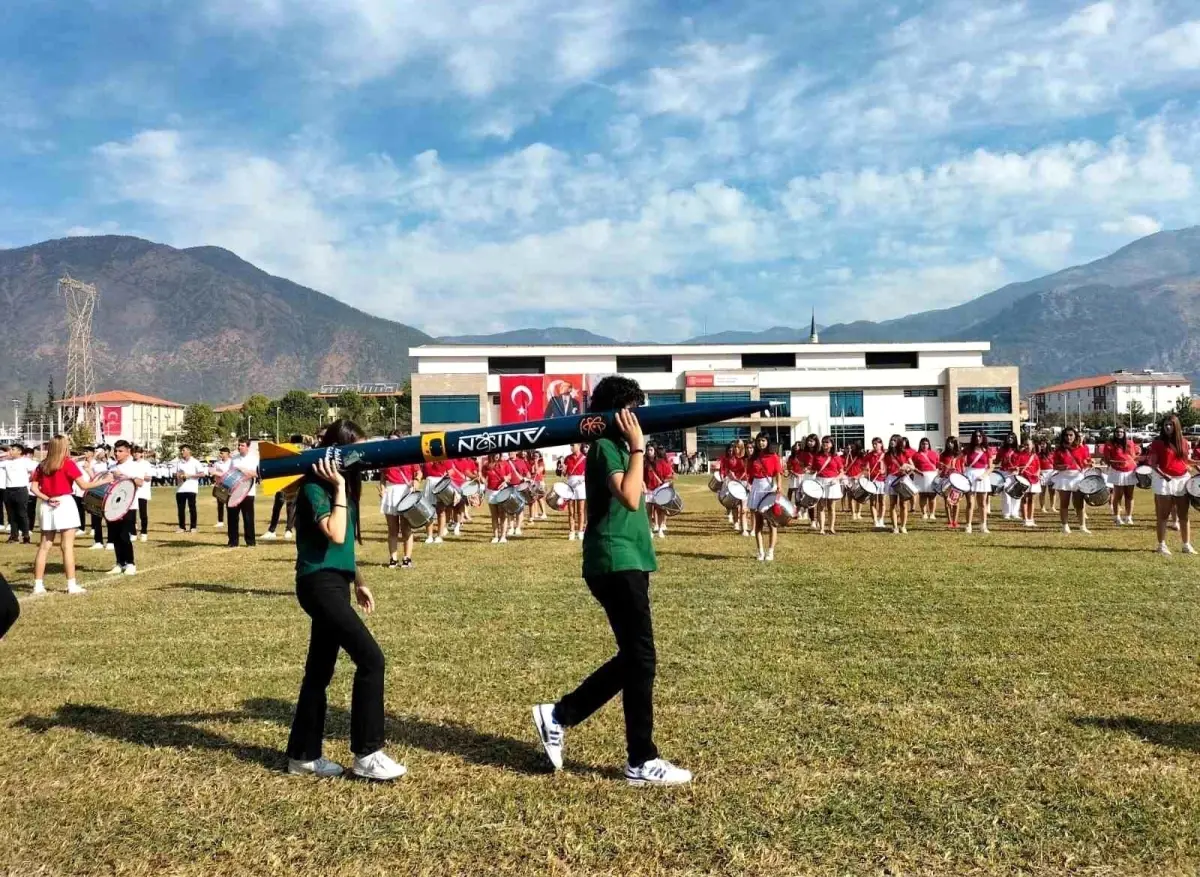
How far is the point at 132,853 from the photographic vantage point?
13.1 ft

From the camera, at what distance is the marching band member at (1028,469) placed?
58.3ft

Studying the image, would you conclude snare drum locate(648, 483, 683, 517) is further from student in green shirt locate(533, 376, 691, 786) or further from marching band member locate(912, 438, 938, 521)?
student in green shirt locate(533, 376, 691, 786)

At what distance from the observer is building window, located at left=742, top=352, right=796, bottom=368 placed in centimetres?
8344

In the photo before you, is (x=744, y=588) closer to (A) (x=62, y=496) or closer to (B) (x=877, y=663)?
(B) (x=877, y=663)

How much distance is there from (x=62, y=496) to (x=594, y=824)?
983 cm

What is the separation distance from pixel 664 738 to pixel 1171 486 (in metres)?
11.2

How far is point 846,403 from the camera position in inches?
3155

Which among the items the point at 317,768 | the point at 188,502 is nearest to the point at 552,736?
the point at 317,768

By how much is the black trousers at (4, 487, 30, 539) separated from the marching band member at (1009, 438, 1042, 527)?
21012 mm

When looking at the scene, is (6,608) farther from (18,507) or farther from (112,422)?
(112,422)

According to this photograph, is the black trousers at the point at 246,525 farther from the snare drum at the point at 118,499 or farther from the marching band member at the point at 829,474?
the marching band member at the point at 829,474

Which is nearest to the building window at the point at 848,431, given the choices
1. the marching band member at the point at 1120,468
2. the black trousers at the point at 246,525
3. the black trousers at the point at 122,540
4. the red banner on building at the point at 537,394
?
the red banner on building at the point at 537,394

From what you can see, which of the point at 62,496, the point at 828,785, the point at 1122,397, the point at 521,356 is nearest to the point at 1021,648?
the point at 828,785

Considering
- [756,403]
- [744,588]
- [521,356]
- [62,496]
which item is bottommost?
[744,588]
